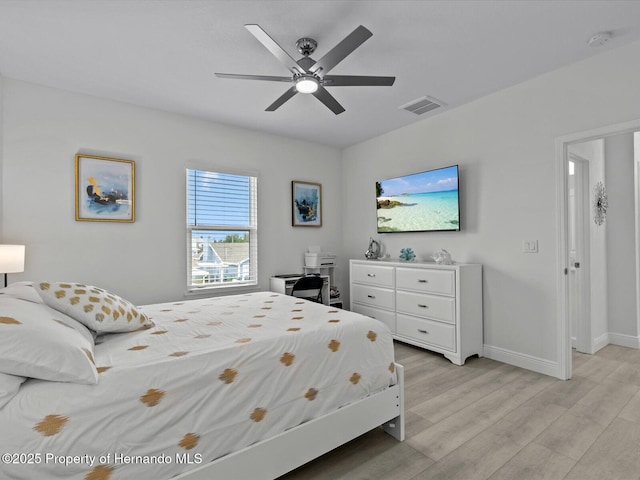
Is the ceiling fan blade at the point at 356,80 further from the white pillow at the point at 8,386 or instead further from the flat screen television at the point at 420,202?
the white pillow at the point at 8,386

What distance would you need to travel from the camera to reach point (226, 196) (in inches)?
163

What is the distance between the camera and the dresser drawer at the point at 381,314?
388 centimetres

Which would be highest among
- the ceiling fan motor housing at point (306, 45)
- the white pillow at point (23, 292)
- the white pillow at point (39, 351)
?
the ceiling fan motor housing at point (306, 45)

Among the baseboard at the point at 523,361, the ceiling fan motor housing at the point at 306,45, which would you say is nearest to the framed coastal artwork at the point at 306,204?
the ceiling fan motor housing at the point at 306,45

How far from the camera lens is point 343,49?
195cm

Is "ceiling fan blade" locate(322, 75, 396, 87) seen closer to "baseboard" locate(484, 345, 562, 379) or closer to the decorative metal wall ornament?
"baseboard" locate(484, 345, 562, 379)

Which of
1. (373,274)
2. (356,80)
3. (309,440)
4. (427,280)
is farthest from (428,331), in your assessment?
(356,80)

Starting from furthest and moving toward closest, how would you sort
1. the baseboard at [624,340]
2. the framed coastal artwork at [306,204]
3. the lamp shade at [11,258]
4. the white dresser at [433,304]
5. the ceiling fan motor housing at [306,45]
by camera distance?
the framed coastal artwork at [306,204] < the baseboard at [624,340] < the white dresser at [433,304] < the lamp shade at [11,258] < the ceiling fan motor housing at [306,45]

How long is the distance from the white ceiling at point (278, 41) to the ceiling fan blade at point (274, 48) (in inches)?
12.3

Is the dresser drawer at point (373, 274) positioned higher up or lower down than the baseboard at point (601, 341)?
higher up

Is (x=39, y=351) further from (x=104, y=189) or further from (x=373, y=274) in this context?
(x=373, y=274)

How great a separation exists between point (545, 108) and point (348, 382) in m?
3.01

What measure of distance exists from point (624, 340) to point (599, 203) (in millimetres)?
1569

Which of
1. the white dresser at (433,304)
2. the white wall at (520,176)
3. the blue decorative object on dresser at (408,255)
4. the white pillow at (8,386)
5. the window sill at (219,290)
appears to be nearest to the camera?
the white pillow at (8,386)
